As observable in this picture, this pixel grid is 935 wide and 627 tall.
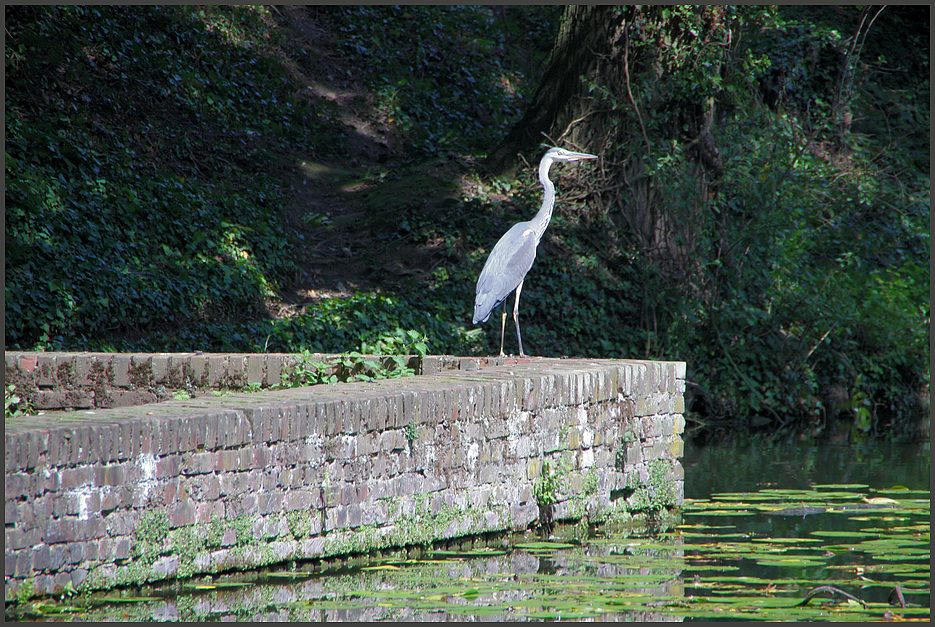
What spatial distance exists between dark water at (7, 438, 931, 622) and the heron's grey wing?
2069 millimetres

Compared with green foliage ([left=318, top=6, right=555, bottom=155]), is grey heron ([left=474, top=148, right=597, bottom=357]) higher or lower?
lower

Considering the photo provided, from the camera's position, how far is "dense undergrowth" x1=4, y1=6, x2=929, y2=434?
11.7m

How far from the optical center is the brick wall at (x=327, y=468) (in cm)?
439

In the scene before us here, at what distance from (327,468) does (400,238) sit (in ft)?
30.1

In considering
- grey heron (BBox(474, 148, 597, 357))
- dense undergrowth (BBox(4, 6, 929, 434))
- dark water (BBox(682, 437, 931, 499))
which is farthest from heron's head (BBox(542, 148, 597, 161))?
dark water (BBox(682, 437, 931, 499))

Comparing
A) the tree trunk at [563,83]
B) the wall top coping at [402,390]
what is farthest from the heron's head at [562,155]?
the tree trunk at [563,83]

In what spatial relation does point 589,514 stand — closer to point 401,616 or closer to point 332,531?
point 332,531

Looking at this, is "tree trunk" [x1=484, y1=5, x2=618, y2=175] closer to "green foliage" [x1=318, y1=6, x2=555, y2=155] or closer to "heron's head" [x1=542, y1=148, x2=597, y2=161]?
"green foliage" [x1=318, y1=6, x2=555, y2=155]

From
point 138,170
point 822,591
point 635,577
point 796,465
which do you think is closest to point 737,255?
point 796,465

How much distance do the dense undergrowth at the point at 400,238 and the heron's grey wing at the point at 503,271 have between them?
188cm

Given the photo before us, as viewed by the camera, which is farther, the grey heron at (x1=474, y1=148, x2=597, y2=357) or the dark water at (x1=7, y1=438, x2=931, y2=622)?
the grey heron at (x1=474, y1=148, x2=597, y2=357)

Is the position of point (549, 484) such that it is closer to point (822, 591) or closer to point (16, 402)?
point (822, 591)

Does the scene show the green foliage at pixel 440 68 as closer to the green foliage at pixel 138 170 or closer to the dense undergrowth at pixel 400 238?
the dense undergrowth at pixel 400 238

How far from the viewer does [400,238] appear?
14.4 metres
